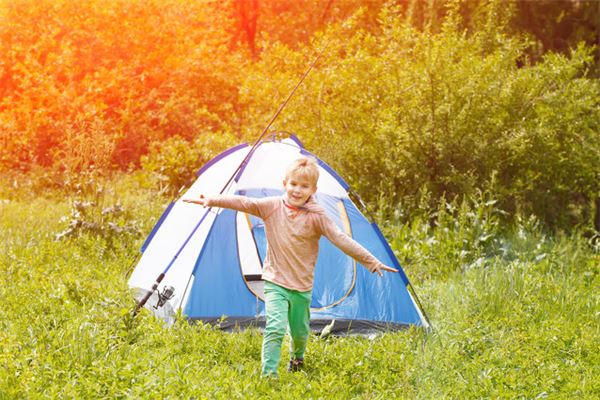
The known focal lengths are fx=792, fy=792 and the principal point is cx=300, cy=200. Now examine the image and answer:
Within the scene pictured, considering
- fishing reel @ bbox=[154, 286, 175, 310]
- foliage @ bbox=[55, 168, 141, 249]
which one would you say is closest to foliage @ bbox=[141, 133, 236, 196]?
foliage @ bbox=[55, 168, 141, 249]

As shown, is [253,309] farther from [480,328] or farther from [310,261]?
[480,328]

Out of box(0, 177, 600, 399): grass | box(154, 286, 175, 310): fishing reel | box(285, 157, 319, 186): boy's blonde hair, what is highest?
box(285, 157, 319, 186): boy's blonde hair

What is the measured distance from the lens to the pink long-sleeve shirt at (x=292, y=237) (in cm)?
449

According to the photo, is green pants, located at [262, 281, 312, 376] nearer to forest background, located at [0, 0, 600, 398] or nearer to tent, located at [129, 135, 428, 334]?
forest background, located at [0, 0, 600, 398]

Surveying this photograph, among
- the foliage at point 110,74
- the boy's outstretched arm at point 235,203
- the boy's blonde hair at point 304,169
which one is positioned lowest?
the boy's outstretched arm at point 235,203

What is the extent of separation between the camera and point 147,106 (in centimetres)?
1327

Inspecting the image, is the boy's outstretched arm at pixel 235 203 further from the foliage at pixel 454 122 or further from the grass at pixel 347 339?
the foliage at pixel 454 122

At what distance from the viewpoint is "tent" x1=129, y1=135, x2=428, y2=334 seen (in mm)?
5461

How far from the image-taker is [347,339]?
207 inches

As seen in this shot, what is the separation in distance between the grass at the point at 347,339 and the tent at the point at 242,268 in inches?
11.4

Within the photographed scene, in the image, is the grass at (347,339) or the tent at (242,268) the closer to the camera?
the grass at (347,339)

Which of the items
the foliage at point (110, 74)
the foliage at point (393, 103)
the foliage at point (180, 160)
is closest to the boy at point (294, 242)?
the foliage at point (393, 103)

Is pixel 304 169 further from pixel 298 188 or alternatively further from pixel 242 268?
pixel 242 268

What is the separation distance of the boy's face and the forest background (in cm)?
96
